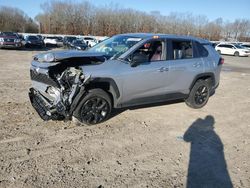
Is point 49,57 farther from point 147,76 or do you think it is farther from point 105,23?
point 105,23

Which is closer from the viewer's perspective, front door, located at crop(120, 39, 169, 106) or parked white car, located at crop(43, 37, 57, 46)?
front door, located at crop(120, 39, 169, 106)

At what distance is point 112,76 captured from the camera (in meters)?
4.74

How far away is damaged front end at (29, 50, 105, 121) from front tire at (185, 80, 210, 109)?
108 inches

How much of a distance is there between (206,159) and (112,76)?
87.0 inches

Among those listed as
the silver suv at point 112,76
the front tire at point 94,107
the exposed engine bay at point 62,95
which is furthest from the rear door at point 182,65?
the exposed engine bay at point 62,95

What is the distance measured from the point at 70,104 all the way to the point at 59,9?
2472 inches

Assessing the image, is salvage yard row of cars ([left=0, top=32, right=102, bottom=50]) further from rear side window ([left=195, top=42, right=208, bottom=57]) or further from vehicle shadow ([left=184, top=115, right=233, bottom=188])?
vehicle shadow ([left=184, top=115, right=233, bottom=188])

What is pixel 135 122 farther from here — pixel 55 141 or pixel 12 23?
pixel 12 23

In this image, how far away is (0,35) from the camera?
23.0 m

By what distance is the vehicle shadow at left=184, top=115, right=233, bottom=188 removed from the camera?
335cm

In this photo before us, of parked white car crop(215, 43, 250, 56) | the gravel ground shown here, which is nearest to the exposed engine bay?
the gravel ground

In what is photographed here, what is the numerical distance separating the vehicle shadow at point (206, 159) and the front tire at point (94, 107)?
1.67 m

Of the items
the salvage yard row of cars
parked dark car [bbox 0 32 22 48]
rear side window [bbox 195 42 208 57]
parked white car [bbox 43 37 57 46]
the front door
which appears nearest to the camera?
the front door

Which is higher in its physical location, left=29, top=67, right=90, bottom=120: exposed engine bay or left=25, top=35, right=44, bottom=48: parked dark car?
left=25, top=35, right=44, bottom=48: parked dark car
